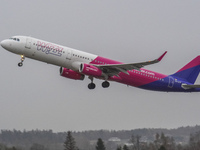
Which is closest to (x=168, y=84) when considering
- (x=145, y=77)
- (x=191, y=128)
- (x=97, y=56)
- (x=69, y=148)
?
(x=145, y=77)

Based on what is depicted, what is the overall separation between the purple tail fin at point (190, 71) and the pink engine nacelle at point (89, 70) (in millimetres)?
13797

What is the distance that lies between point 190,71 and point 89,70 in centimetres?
1724

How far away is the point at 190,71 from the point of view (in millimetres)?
64438

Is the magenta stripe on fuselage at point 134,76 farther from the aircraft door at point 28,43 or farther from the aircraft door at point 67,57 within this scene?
the aircraft door at point 28,43

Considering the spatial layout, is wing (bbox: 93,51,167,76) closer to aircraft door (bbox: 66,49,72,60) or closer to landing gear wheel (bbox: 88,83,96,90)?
aircraft door (bbox: 66,49,72,60)

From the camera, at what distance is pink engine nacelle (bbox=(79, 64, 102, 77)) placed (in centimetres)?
5456

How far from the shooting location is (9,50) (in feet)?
178

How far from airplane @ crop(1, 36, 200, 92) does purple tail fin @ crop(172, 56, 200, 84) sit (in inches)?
46.5

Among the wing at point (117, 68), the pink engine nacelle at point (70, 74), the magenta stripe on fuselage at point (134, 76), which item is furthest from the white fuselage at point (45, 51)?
the pink engine nacelle at point (70, 74)

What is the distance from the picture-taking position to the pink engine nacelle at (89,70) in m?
54.6

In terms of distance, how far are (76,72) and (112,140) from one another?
35396 millimetres

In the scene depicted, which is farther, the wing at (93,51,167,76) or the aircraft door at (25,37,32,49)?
the wing at (93,51,167,76)

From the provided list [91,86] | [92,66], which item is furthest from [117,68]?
[91,86]

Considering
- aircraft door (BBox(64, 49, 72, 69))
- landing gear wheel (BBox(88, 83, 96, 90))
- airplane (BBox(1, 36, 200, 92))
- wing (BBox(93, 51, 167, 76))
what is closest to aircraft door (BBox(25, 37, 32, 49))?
airplane (BBox(1, 36, 200, 92))
